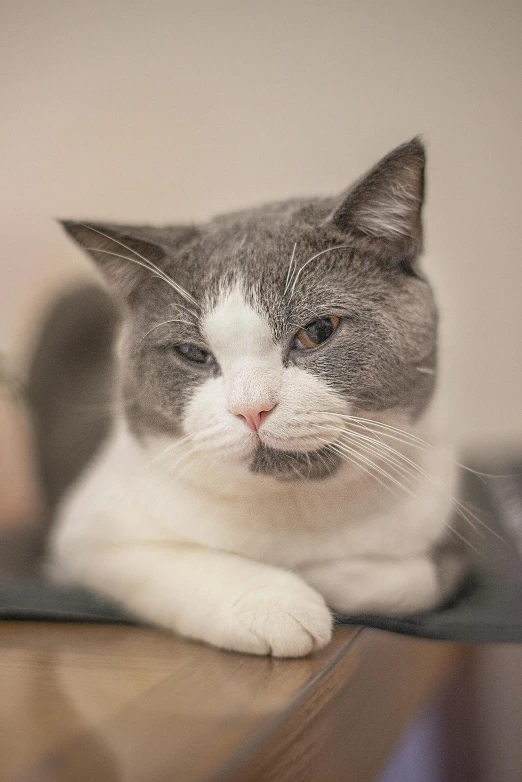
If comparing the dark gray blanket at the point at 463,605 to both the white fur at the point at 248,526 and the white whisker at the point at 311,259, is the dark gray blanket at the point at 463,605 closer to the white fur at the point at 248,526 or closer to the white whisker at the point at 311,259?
the white fur at the point at 248,526

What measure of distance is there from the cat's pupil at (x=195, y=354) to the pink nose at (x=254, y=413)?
0.12 metres

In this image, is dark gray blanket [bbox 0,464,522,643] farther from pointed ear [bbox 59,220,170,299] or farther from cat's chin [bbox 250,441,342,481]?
pointed ear [bbox 59,220,170,299]

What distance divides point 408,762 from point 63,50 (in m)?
1.30

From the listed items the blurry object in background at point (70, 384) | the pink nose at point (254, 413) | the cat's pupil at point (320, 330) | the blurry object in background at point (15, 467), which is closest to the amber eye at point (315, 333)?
the cat's pupil at point (320, 330)

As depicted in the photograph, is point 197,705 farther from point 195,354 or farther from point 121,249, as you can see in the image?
point 121,249

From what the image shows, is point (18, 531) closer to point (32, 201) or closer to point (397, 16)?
point (32, 201)

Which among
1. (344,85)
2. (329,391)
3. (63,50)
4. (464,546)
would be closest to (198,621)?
(329,391)

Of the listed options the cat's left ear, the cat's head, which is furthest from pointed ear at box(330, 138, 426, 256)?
the cat's left ear

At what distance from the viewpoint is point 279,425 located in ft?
2.68

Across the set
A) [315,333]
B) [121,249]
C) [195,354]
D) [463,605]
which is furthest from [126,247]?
[463,605]

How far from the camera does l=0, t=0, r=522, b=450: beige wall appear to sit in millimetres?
1179

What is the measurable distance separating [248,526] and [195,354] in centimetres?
24

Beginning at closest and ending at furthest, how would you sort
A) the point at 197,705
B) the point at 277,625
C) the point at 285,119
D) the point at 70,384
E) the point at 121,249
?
the point at 197,705, the point at 277,625, the point at 121,249, the point at 285,119, the point at 70,384

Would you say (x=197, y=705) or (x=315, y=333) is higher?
(x=315, y=333)
